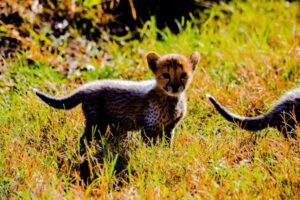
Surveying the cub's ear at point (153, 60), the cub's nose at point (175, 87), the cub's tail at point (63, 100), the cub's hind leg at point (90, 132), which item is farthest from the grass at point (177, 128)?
the cub's ear at point (153, 60)

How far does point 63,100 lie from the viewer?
4066mm

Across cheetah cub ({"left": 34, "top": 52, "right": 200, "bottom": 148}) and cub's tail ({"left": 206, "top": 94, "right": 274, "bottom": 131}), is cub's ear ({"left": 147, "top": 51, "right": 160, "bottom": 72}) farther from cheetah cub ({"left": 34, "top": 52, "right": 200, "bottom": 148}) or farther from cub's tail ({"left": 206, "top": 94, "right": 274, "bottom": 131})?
cub's tail ({"left": 206, "top": 94, "right": 274, "bottom": 131})

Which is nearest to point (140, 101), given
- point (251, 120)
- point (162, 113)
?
point (162, 113)

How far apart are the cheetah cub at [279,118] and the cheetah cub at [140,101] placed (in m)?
0.43

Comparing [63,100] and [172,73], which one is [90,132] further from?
[172,73]

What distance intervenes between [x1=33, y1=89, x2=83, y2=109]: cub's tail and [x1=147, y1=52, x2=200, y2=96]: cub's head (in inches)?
35.1

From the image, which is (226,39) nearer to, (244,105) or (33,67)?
(244,105)

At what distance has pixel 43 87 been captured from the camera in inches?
201

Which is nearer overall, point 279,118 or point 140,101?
point 279,118

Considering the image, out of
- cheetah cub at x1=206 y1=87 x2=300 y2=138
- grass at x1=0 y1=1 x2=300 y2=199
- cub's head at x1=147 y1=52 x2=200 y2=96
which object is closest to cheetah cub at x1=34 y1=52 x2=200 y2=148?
cub's head at x1=147 y1=52 x2=200 y2=96

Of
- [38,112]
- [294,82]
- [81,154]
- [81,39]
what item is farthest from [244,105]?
[81,39]

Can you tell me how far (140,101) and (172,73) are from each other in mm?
497

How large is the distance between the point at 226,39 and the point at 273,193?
3606mm

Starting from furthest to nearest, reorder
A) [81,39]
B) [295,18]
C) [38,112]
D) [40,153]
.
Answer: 1. [295,18]
2. [81,39]
3. [38,112]
4. [40,153]
